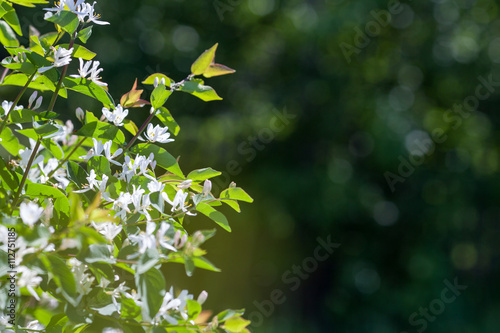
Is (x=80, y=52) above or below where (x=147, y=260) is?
above

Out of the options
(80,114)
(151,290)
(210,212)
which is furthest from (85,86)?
(151,290)

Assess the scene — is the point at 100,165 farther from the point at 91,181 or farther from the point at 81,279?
the point at 81,279

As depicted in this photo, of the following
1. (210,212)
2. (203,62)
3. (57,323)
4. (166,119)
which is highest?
(203,62)

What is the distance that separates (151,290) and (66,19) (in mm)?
434

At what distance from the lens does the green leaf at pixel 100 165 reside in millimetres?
927

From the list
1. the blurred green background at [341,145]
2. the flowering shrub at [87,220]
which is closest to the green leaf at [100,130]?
the flowering shrub at [87,220]

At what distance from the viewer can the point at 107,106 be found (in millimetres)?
1020

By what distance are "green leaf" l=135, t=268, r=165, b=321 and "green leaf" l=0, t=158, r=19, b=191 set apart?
0.31 metres

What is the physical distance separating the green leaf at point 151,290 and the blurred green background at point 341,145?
4996 millimetres

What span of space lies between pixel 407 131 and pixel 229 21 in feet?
8.17

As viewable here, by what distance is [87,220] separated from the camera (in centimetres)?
65

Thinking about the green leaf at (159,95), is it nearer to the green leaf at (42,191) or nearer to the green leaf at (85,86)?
the green leaf at (85,86)

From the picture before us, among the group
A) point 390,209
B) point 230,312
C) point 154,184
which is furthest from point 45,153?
point 390,209

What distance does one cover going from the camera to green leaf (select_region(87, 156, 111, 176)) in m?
0.93
